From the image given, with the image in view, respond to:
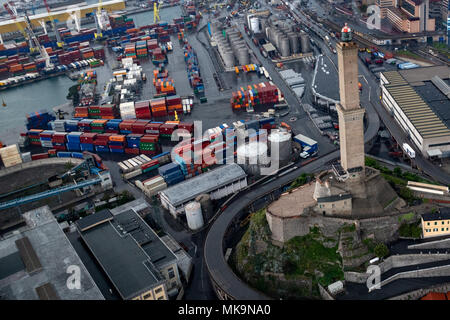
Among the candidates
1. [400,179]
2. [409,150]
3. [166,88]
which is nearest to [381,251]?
[400,179]

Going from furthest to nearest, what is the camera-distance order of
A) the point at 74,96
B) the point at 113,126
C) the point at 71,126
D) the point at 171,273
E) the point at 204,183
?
the point at 74,96
the point at 71,126
the point at 113,126
the point at 204,183
the point at 171,273

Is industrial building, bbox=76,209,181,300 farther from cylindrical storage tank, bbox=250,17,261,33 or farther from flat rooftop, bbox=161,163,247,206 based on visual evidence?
cylindrical storage tank, bbox=250,17,261,33

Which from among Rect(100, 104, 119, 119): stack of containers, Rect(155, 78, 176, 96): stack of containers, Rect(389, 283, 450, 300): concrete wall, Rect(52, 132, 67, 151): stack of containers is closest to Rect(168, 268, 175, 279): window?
Rect(389, 283, 450, 300): concrete wall

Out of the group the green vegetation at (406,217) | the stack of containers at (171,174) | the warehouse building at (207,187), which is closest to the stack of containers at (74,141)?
the stack of containers at (171,174)

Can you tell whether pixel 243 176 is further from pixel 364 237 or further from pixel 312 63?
pixel 312 63

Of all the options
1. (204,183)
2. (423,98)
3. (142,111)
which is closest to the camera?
(204,183)

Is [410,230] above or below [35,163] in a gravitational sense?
below

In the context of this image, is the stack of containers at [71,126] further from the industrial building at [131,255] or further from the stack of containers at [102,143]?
the industrial building at [131,255]

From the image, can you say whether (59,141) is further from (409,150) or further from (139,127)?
(409,150)
